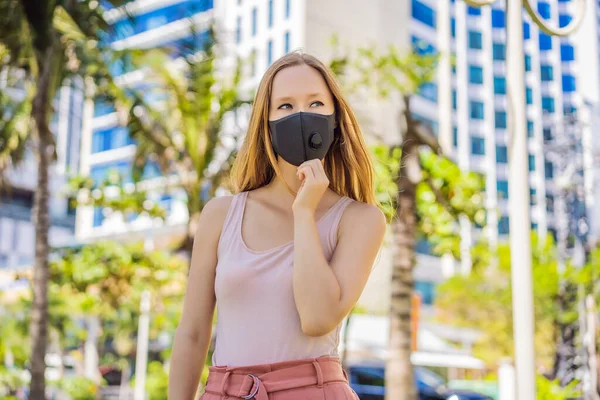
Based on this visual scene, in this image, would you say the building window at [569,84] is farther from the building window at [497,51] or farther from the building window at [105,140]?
the building window at [105,140]

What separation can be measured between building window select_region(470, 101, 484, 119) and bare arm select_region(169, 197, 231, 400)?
6590cm

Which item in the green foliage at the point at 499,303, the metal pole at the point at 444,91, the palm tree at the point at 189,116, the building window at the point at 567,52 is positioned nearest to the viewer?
the palm tree at the point at 189,116

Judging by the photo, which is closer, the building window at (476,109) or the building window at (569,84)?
the building window at (476,109)

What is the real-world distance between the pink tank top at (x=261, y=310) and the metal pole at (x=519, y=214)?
3.05m

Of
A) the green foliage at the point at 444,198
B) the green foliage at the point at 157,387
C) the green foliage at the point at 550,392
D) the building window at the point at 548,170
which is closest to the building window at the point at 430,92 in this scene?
the building window at the point at 548,170

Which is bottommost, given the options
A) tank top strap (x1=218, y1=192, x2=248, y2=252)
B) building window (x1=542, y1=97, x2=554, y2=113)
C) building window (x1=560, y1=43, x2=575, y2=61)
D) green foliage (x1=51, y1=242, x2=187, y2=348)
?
tank top strap (x1=218, y1=192, x2=248, y2=252)

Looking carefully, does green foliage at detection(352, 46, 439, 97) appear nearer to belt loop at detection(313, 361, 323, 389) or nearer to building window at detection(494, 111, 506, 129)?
belt loop at detection(313, 361, 323, 389)

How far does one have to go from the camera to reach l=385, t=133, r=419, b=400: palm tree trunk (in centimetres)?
1088

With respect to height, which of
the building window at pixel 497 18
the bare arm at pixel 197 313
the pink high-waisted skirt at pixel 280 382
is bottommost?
the pink high-waisted skirt at pixel 280 382

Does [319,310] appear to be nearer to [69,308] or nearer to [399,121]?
[399,121]

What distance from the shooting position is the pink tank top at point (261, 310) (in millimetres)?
1911

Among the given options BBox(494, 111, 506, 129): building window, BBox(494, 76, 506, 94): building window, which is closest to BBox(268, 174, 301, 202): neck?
BBox(494, 111, 506, 129): building window

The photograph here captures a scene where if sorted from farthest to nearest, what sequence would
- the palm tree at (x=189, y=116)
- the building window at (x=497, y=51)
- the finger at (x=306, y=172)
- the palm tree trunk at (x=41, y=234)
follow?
1. the building window at (x=497, y=51)
2. the palm tree at (x=189, y=116)
3. the palm tree trunk at (x=41, y=234)
4. the finger at (x=306, y=172)

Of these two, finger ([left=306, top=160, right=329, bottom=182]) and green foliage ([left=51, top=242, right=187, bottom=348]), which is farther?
green foliage ([left=51, top=242, right=187, bottom=348])
